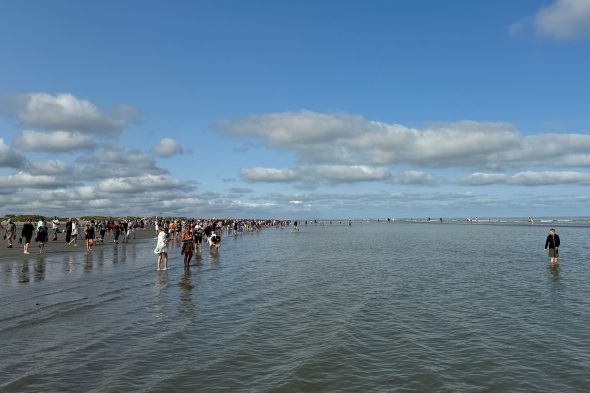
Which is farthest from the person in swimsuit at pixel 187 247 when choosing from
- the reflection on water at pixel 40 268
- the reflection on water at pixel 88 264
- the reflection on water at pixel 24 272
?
the reflection on water at pixel 24 272

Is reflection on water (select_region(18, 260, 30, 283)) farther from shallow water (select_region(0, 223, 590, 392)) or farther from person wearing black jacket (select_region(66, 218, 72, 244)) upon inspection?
person wearing black jacket (select_region(66, 218, 72, 244))

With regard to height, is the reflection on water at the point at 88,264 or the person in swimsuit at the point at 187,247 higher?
the person in swimsuit at the point at 187,247

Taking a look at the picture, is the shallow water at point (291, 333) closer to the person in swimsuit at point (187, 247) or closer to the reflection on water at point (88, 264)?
the reflection on water at point (88, 264)

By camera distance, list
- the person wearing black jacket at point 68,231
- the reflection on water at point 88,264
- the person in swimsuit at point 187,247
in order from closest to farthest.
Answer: the reflection on water at point 88,264 → the person in swimsuit at point 187,247 → the person wearing black jacket at point 68,231

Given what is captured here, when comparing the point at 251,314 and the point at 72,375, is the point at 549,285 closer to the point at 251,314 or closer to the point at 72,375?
the point at 251,314

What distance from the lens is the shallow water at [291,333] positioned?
25.5 feet

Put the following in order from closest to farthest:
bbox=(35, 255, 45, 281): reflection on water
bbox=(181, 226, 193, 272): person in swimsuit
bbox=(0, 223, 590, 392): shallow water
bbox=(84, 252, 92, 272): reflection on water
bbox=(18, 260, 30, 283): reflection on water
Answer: bbox=(0, 223, 590, 392): shallow water, bbox=(18, 260, 30, 283): reflection on water, bbox=(35, 255, 45, 281): reflection on water, bbox=(84, 252, 92, 272): reflection on water, bbox=(181, 226, 193, 272): person in swimsuit

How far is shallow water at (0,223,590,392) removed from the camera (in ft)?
25.5

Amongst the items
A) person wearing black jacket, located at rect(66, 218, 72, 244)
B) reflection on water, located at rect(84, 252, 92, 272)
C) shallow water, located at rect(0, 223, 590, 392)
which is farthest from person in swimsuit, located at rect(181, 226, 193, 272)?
person wearing black jacket, located at rect(66, 218, 72, 244)

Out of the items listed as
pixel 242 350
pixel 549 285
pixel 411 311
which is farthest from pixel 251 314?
pixel 549 285

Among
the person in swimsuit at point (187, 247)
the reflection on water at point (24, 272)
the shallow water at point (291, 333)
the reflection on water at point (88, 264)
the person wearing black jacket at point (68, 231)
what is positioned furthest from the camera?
the person wearing black jacket at point (68, 231)

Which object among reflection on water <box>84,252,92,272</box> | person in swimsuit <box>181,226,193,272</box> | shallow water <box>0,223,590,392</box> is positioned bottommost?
shallow water <box>0,223,590,392</box>

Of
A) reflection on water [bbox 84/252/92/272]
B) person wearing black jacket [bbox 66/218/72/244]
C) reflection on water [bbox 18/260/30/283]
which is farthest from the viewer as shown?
person wearing black jacket [bbox 66/218/72/244]

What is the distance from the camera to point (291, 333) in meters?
11.0
